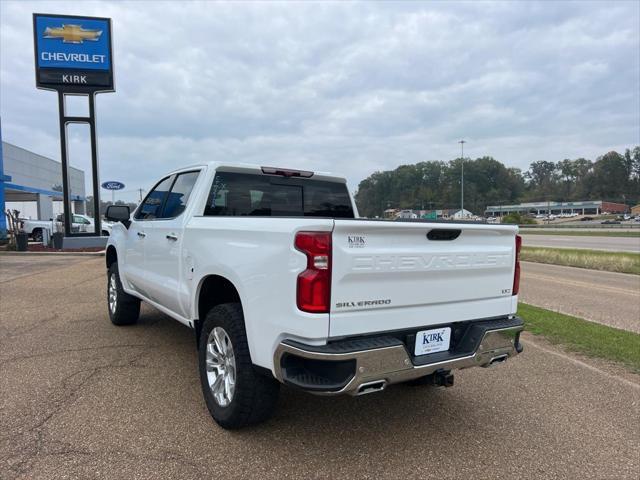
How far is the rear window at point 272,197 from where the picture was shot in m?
4.30

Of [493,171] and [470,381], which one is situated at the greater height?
[493,171]

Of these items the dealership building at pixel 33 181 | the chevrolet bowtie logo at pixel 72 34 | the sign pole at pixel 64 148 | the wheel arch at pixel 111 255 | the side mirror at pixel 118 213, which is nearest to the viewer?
the side mirror at pixel 118 213

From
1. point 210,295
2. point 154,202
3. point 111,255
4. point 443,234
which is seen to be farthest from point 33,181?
point 443,234

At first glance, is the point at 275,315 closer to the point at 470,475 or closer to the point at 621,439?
the point at 470,475

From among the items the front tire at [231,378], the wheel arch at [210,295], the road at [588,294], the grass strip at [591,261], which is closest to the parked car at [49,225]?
the grass strip at [591,261]

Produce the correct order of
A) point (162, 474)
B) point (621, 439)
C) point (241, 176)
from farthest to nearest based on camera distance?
point (241, 176), point (621, 439), point (162, 474)

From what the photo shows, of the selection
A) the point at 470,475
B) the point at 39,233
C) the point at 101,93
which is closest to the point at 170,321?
the point at 470,475

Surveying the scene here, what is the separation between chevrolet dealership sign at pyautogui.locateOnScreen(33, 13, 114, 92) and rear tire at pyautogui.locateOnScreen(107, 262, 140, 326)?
16.3 meters

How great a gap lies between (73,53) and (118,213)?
17.6m

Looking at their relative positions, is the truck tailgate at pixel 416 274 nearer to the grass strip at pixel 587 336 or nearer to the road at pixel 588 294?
the grass strip at pixel 587 336

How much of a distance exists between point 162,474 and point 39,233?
2883 centimetres

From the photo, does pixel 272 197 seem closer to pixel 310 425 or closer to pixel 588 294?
pixel 310 425

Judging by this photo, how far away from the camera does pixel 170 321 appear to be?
21.6 ft

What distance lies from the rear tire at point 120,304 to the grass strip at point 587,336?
5.30 metres
